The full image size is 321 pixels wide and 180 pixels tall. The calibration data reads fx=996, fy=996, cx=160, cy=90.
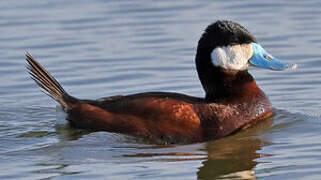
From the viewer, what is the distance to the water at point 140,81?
7.06 metres

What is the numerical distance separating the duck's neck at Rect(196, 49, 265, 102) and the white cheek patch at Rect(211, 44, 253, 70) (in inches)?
1.9

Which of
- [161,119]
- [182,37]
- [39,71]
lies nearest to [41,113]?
[39,71]

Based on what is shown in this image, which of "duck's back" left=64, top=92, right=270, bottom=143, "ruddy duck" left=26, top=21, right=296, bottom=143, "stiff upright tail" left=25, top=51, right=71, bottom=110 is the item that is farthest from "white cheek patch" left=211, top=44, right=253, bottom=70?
"stiff upright tail" left=25, top=51, right=71, bottom=110

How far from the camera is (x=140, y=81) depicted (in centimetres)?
977

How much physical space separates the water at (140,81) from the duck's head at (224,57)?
427mm

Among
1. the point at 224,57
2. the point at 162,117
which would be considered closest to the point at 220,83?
the point at 224,57

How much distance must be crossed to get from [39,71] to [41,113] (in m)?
0.90

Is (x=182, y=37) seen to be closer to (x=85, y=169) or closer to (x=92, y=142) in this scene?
(x=92, y=142)

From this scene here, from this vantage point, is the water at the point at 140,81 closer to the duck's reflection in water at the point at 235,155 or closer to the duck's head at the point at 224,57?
the duck's reflection in water at the point at 235,155

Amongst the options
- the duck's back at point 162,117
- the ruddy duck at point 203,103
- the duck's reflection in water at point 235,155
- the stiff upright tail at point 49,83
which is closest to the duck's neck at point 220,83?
the ruddy duck at point 203,103

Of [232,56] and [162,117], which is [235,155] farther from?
[232,56]

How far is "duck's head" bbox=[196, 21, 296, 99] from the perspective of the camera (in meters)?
8.09

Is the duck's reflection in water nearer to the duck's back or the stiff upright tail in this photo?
the duck's back

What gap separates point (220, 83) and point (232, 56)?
24cm
